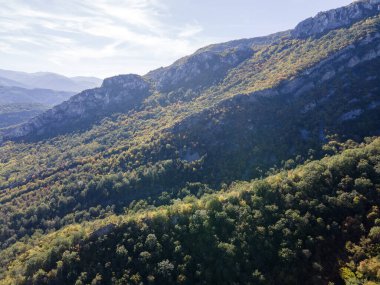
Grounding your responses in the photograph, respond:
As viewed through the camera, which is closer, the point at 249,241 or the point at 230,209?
the point at 249,241

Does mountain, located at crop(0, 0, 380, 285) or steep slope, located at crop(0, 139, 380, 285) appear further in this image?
mountain, located at crop(0, 0, 380, 285)

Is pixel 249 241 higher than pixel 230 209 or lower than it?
lower

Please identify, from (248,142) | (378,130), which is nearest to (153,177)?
(248,142)

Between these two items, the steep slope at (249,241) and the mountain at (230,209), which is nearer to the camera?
the steep slope at (249,241)

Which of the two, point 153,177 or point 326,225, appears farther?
point 153,177

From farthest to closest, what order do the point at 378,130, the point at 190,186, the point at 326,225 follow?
the point at 190,186, the point at 378,130, the point at 326,225

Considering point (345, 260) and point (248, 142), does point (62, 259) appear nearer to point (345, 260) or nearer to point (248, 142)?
point (345, 260)

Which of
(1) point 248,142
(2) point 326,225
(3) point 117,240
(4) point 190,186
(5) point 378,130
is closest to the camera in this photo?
(2) point 326,225

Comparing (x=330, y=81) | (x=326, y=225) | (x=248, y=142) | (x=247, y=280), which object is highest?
(x=330, y=81)
